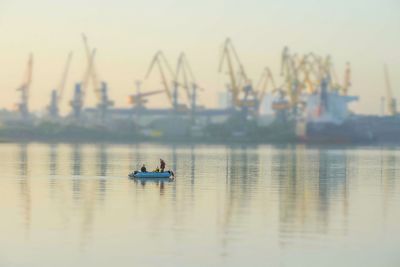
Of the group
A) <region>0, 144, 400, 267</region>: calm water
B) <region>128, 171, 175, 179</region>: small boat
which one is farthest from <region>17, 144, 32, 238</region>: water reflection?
<region>128, 171, 175, 179</region>: small boat

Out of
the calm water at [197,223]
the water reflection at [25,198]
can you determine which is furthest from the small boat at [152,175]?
the water reflection at [25,198]

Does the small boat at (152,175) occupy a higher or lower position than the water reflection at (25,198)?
higher

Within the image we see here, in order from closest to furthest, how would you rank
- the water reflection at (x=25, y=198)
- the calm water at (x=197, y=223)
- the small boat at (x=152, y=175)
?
the calm water at (x=197, y=223)
the water reflection at (x=25, y=198)
the small boat at (x=152, y=175)

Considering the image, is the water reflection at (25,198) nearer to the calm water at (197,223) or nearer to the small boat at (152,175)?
the calm water at (197,223)

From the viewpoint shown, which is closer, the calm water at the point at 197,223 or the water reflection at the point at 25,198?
the calm water at the point at 197,223

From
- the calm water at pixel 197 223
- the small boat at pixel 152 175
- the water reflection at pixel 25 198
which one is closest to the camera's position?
the calm water at pixel 197 223

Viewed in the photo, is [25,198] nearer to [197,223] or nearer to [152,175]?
[197,223]

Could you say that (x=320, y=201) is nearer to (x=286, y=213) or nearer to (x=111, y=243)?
(x=286, y=213)

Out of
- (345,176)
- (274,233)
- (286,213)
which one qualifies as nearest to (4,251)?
(274,233)

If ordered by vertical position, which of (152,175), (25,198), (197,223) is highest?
(152,175)

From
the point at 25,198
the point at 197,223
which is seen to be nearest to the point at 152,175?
the point at 25,198

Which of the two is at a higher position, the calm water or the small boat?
the small boat

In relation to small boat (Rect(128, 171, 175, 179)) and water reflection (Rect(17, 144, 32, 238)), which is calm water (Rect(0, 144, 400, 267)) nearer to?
water reflection (Rect(17, 144, 32, 238))

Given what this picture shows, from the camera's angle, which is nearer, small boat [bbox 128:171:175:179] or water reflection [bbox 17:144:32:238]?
water reflection [bbox 17:144:32:238]
